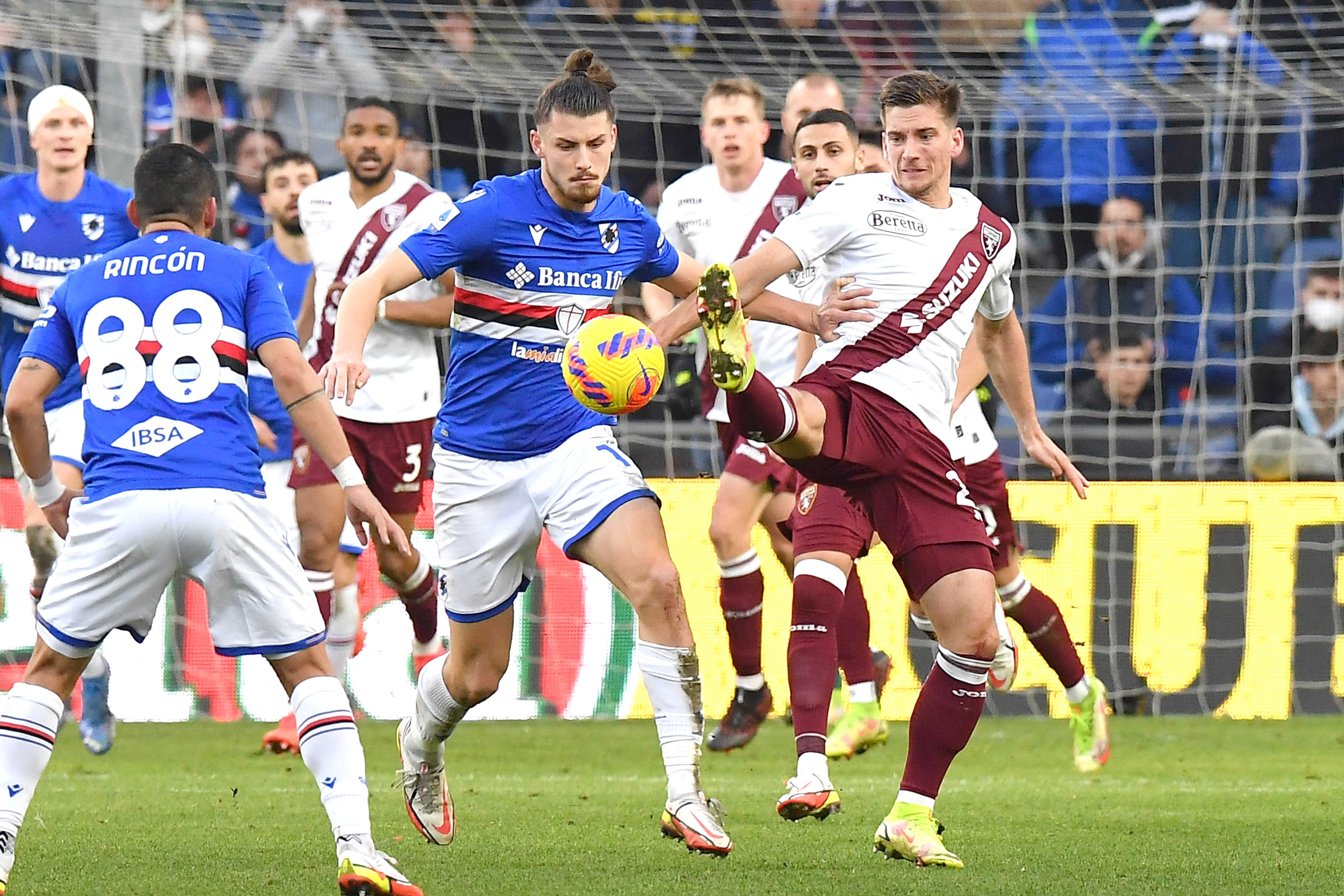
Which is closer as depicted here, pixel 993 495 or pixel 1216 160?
pixel 993 495

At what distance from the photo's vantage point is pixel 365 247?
8031 millimetres

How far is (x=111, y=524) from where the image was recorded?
4387mm

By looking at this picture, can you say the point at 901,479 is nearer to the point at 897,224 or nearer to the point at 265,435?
the point at 897,224

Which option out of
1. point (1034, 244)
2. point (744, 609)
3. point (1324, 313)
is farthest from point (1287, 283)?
point (744, 609)

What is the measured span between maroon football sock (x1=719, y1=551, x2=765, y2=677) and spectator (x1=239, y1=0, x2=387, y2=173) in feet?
15.5

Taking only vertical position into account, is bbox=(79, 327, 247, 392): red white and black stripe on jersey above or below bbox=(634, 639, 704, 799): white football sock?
above

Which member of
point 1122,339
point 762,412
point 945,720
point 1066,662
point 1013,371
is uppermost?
point 762,412

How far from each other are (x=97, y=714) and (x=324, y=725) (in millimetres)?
4145

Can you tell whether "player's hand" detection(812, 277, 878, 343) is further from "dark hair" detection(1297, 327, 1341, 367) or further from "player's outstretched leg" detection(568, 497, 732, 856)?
"dark hair" detection(1297, 327, 1341, 367)

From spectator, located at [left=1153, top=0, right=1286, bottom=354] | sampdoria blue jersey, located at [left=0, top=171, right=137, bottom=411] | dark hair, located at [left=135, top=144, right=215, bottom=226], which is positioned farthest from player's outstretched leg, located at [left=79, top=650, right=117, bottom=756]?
spectator, located at [left=1153, top=0, right=1286, bottom=354]

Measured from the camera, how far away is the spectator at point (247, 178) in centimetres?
1180

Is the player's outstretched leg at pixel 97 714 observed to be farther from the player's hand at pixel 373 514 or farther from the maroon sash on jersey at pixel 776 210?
the player's hand at pixel 373 514

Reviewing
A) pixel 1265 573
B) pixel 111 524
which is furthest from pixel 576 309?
pixel 1265 573

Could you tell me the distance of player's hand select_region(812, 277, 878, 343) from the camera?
517 centimetres
